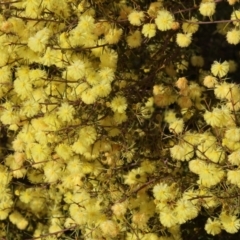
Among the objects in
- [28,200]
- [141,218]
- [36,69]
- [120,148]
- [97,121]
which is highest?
[36,69]

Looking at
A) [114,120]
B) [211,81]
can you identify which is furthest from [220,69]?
[114,120]

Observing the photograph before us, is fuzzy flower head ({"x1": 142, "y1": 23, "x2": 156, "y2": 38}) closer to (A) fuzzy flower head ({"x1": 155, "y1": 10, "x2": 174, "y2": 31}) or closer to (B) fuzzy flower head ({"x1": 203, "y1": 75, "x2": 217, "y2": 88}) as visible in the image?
(A) fuzzy flower head ({"x1": 155, "y1": 10, "x2": 174, "y2": 31})

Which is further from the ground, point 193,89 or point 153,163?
point 193,89

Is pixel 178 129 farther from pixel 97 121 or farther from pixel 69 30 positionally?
pixel 69 30

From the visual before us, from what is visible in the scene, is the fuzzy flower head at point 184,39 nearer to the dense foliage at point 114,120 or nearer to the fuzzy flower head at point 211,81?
the dense foliage at point 114,120

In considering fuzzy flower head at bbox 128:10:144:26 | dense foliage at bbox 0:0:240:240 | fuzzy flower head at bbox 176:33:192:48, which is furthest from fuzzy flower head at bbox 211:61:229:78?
fuzzy flower head at bbox 128:10:144:26

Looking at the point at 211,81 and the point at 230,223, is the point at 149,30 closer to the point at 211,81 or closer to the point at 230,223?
Result: the point at 211,81

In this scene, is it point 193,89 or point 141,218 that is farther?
point 193,89

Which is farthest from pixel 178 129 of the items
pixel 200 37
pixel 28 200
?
pixel 200 37
